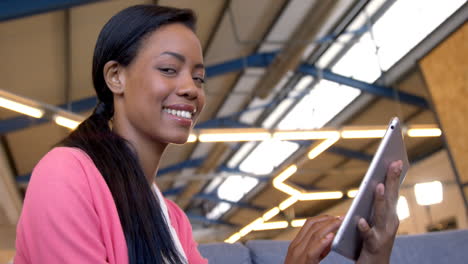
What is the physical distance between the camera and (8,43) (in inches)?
252

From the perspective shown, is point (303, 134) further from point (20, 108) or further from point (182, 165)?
point (182, 165)

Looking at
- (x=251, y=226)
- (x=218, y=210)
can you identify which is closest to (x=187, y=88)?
(x=251, y=226)

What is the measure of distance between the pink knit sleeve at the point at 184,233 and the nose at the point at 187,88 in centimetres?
35

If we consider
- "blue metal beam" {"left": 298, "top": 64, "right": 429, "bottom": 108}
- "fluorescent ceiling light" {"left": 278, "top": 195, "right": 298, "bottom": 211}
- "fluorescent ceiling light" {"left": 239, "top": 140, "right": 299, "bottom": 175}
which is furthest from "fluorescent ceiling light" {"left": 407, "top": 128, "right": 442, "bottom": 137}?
"fluorescent ceiling light" {"left": 239, "top": 140, "right": 299, "bottom": 175}

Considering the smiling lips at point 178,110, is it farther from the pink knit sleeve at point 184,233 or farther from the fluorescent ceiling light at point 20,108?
the fluorescent ceiling light at point 20,108

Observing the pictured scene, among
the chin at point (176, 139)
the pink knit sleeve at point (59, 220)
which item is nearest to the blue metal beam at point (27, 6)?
the chin at point (176, 139)

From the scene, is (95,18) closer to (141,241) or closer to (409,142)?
(141,241)

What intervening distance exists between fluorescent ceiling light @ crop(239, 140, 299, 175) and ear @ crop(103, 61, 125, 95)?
455 inches

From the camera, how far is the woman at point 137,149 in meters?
1.01

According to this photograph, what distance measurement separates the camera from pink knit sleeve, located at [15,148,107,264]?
3.06ft

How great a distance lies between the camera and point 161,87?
1.19m

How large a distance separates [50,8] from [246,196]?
13.0 metres

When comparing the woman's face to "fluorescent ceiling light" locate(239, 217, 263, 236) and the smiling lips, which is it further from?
"fluorescent ceiling light" locate(239, 217, 263, 236)

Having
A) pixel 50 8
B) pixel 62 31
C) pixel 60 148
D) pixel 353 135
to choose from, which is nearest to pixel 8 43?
pixel 62 31
